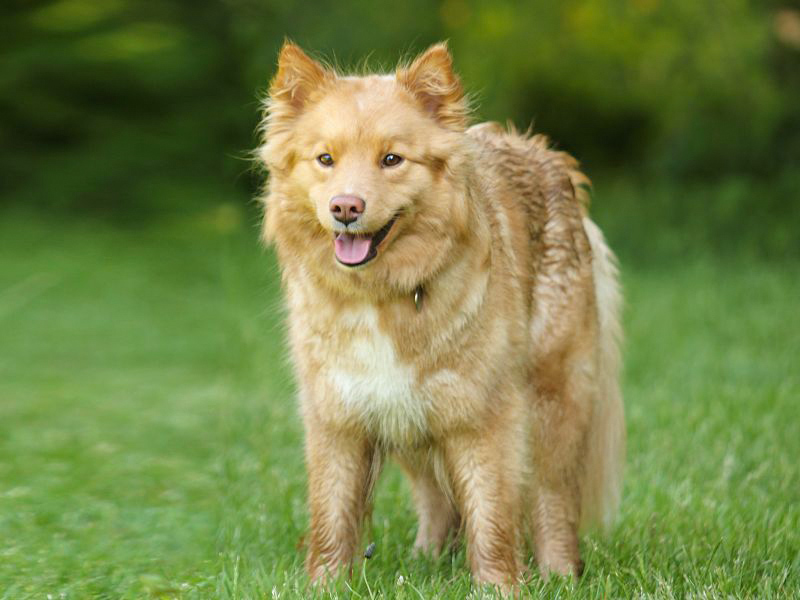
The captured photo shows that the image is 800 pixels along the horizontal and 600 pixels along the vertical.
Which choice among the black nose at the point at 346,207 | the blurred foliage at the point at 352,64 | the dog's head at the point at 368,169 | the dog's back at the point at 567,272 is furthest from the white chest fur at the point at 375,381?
the blurred foliage at the point at 352,64

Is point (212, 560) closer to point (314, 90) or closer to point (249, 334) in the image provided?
point (314, 90)

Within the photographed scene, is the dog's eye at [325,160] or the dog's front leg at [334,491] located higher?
the dog's eye at [325,160]

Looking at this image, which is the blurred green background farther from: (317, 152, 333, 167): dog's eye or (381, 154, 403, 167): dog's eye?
(381, 154, 403, 167): dog's eye

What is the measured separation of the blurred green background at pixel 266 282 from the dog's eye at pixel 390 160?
33.6 inches

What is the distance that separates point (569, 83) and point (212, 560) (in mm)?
12589

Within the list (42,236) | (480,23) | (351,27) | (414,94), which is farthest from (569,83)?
(414,94)

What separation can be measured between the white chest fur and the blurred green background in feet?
2.21

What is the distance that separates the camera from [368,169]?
4266mm

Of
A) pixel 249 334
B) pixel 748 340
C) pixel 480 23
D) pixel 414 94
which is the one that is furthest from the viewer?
pixel 480 23

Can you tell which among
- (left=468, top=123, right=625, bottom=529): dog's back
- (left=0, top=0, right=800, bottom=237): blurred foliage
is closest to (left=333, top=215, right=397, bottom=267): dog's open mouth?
(left=468, top=123, right=625, bottom=529): dog's back

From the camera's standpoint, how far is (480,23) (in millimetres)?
16219

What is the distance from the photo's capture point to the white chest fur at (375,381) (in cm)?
440

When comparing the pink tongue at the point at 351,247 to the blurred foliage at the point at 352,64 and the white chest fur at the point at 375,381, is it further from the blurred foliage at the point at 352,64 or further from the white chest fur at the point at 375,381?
the blurred foliage at the point at 352,64

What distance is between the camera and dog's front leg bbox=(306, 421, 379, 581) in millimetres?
4672
